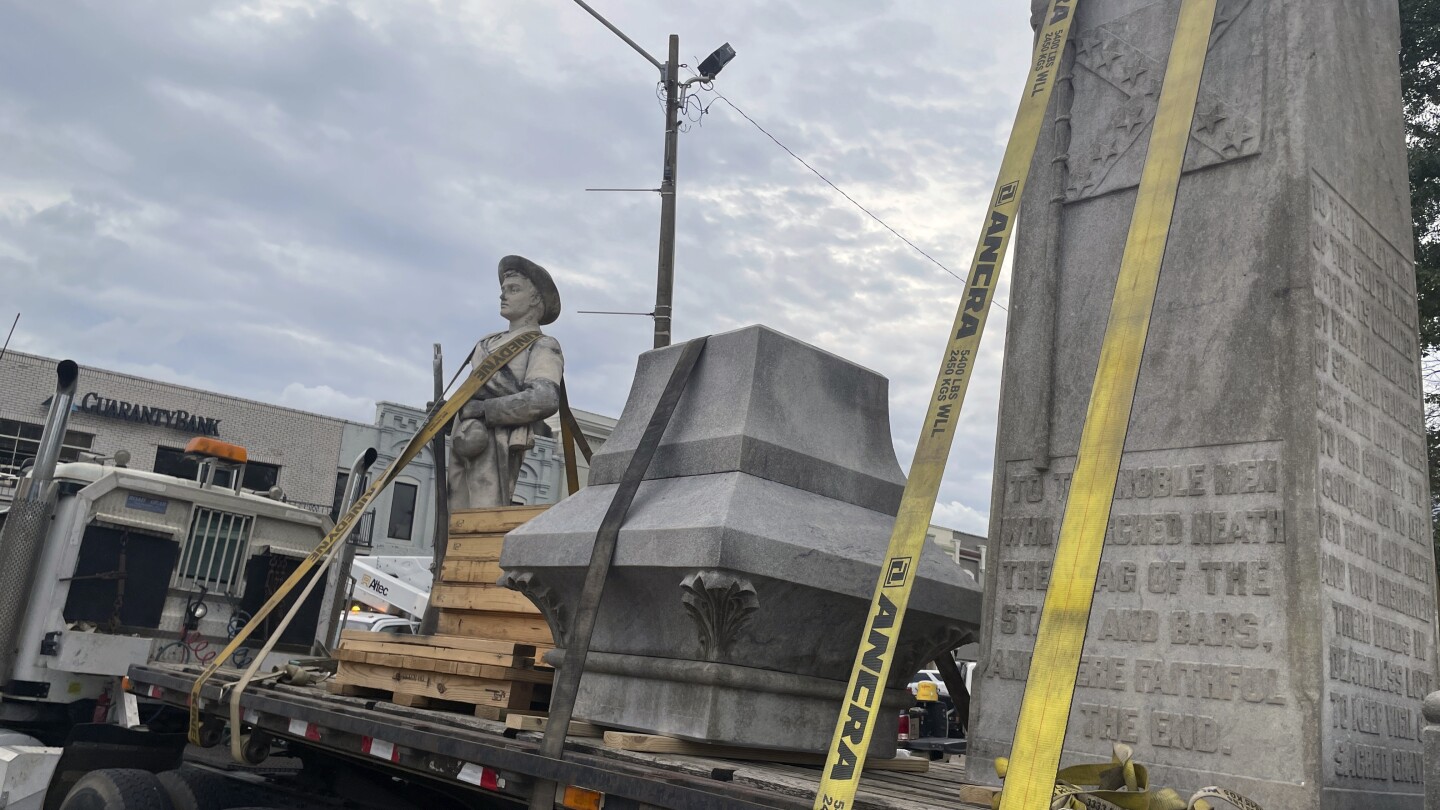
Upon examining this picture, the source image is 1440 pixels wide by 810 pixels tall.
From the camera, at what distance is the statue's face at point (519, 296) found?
8828 millimetres

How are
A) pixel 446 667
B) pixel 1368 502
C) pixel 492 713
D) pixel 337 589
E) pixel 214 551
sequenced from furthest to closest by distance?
pixel 337 589 → pixel 214 551 → pixel 446 667 → pixel 492 713 → pixel 1368 502

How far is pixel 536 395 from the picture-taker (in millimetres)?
8250

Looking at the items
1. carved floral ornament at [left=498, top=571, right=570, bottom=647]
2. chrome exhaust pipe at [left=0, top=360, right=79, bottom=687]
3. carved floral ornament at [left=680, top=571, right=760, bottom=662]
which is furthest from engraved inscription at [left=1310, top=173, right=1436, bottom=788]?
chrome exhaust pipe at [left=0, top=360, right=79, bottom=687]

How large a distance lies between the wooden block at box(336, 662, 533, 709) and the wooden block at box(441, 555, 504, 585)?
754 mm

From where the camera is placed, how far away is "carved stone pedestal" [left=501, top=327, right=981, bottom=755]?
437 cm

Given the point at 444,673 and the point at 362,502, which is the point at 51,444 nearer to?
the point at 362,502

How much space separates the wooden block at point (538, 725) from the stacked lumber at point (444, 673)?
272 millimetres

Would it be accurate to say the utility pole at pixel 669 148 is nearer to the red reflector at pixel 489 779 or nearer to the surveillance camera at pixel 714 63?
the surveillance camera at pixel 714 63

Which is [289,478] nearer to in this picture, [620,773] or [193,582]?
[193,582]

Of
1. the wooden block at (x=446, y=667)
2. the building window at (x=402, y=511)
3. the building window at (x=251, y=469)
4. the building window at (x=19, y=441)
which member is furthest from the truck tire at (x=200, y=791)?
Result: the building window at (x=402, y=511)

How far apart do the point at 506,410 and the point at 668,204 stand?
189 inches

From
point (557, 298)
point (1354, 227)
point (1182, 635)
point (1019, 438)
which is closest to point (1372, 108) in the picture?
point (1354, 227)

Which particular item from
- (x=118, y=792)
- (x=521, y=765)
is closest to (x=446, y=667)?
(x=118, y=792)

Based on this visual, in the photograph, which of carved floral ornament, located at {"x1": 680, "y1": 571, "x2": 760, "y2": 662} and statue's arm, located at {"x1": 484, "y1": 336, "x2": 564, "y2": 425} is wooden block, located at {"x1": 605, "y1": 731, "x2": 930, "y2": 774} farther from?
statue's arm, located at {"x1": 484, "y1": 336, "x2": 564, "y2": 425}
